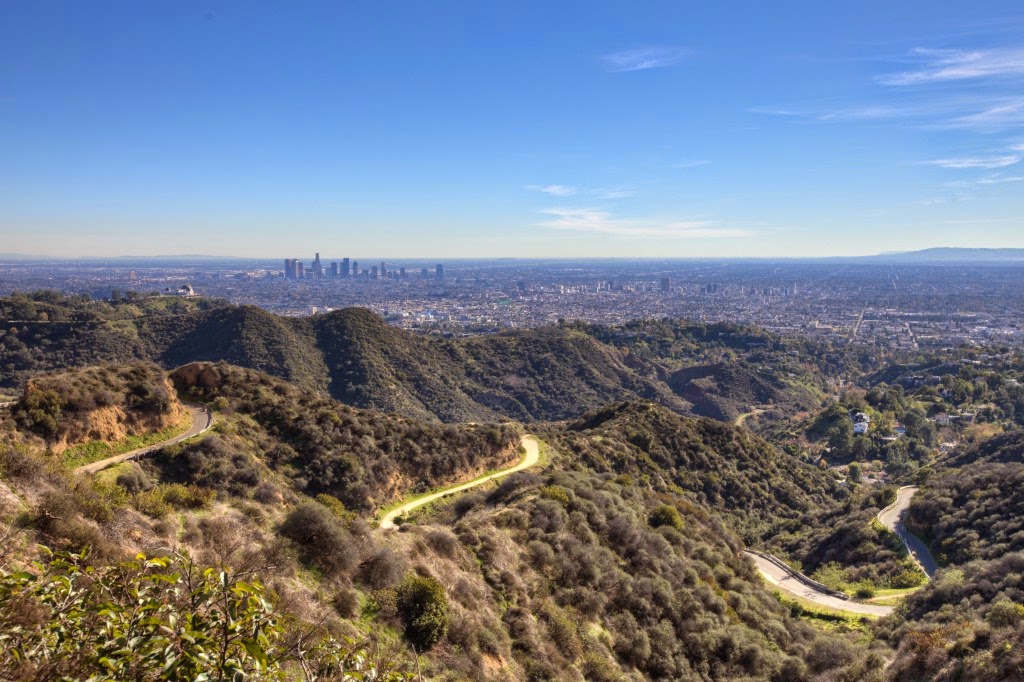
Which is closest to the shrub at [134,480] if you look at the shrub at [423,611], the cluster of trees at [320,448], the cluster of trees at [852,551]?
the cluster of trees at [320,448]

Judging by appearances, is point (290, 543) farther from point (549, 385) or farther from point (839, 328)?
point (839, 328)

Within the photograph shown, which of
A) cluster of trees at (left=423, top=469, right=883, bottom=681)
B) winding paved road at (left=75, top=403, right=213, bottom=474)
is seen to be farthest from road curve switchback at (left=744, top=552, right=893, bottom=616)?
→ winding paved road at (left=75, top=403, right=213, bottom=474)

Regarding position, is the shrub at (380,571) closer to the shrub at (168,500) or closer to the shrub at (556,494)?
the shrub at (168,500)

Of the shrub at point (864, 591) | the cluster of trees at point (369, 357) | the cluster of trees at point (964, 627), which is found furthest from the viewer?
the cluster of trees at point (369, 357)

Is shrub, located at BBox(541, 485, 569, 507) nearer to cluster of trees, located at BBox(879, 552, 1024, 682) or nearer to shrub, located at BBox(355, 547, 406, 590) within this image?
shrub, located at BBox(355, 547, 406, 590)

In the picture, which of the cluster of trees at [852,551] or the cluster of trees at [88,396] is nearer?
the cluster of trees at [88,396]

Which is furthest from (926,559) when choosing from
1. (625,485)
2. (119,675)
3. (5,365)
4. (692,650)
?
(5,365)
